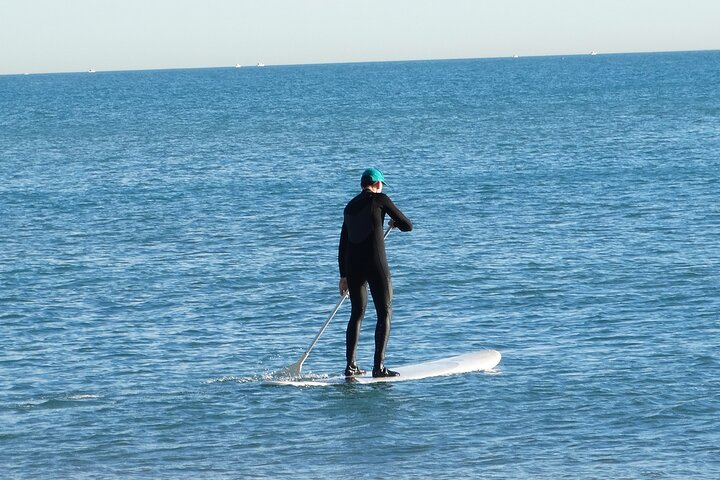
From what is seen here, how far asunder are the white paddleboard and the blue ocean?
0.19 metres

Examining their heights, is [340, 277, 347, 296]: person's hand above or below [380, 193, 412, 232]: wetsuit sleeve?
below

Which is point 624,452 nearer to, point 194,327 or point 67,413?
point 67,413

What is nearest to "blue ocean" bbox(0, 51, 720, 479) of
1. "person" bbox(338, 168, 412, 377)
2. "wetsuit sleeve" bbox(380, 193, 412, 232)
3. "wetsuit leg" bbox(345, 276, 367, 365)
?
"wetsuit leg" bbox(345, 276, 367, 365)

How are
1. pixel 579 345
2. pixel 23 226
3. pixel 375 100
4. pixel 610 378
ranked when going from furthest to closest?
pixel 375 100 < pixel 23 226 < pixel 579 345 < pixel 610 378

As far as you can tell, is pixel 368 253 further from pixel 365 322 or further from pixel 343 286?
pixel 365 322

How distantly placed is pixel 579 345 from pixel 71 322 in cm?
720

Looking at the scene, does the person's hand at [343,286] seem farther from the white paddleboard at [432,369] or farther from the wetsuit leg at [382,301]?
the white paddleboard at [432,369]

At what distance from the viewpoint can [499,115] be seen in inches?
3231

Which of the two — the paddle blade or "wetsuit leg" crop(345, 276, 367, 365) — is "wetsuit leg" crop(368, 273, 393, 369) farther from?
the paddle blade

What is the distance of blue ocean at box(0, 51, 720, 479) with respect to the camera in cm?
1134

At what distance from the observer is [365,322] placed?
18359mm

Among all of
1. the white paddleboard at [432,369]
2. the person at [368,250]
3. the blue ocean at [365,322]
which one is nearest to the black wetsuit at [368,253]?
the person at [368,250]

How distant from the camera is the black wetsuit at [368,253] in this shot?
1297 cm

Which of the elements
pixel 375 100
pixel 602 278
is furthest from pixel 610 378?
pixel 375 100
